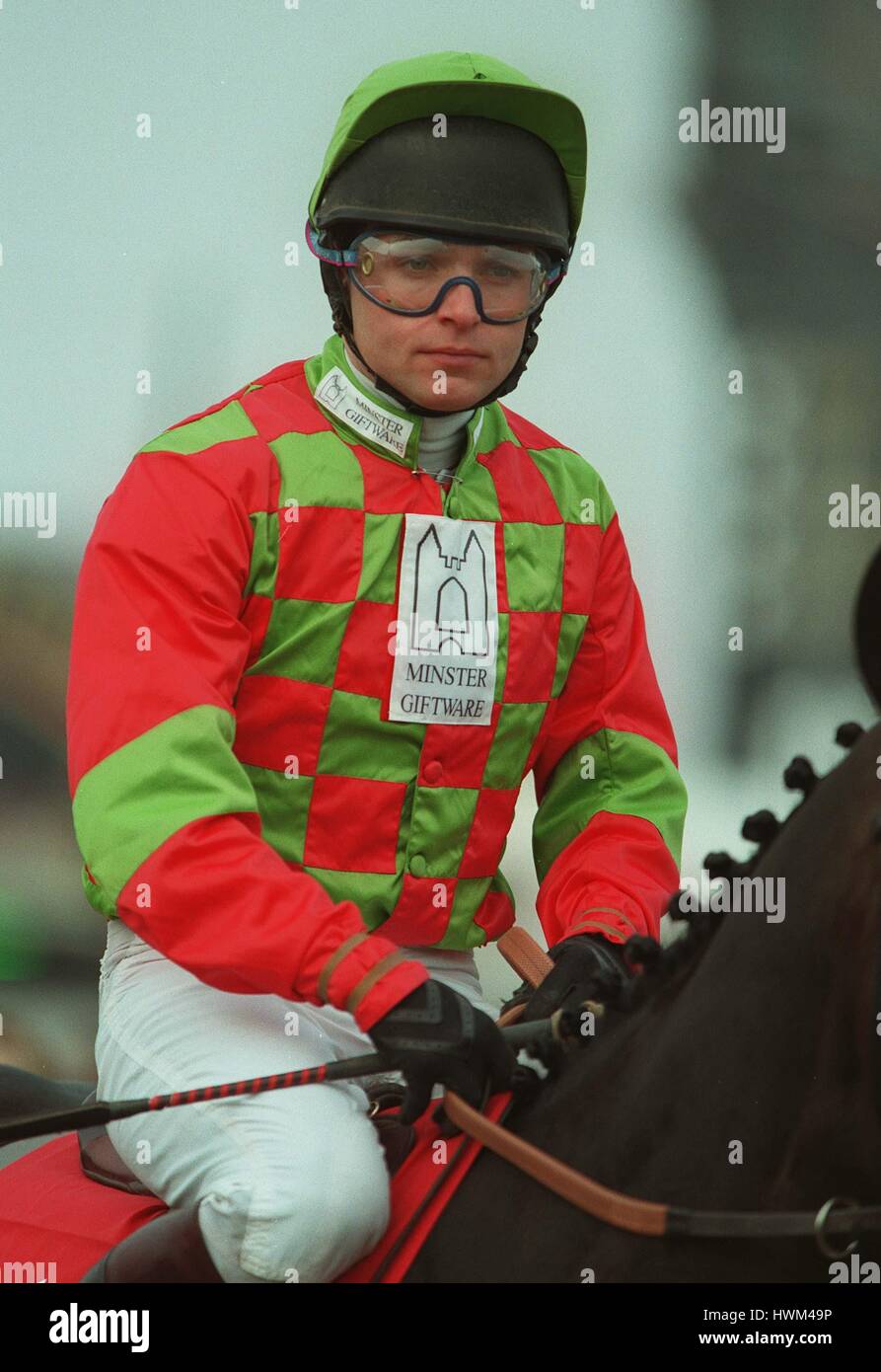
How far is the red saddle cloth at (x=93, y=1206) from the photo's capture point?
173 centimetres

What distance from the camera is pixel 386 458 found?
216 cm

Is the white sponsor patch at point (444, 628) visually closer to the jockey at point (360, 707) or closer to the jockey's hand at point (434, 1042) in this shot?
the jockey at point (360, 707)

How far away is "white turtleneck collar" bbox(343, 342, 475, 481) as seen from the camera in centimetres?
218

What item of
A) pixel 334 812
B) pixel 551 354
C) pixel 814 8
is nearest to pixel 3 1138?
pixel 334 812

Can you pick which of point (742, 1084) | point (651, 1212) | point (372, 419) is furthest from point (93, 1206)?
point (372, 419)

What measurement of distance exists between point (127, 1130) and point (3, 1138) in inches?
5.8

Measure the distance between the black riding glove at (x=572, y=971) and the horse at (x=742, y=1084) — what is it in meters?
0.24

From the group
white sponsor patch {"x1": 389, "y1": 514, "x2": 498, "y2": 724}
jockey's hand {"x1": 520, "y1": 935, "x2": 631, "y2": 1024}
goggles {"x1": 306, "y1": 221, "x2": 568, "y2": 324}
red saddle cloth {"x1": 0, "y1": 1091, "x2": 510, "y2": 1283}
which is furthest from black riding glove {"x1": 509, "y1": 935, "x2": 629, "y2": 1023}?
goggles {"x1": 306, "y1": 221, "x2": 568, "y2": 324}

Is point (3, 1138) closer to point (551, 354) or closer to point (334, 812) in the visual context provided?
point (334, 812)

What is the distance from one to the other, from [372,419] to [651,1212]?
1.07 m

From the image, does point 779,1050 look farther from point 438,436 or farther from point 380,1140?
point 438,436

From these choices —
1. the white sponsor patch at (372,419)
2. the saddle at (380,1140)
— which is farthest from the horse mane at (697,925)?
the white sponsor patch at (372,419)

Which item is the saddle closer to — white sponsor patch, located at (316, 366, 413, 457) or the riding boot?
the riding boot

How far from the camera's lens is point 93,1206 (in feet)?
6.59
